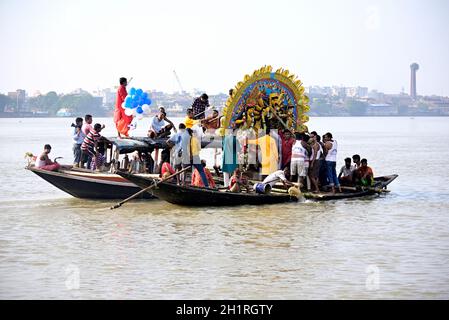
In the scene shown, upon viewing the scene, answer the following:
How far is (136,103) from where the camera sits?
20812mm

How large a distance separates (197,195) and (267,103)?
2.94 m

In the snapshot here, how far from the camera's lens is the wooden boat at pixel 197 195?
18156 mm

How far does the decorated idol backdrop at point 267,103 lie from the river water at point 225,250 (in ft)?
6.30

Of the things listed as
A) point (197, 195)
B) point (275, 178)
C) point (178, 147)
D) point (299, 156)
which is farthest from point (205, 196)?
point (299, 156)

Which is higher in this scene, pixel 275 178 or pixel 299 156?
pixel 299 156

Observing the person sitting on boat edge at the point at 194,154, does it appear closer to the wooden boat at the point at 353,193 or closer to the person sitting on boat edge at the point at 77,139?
the wooden boat at the point at 353,193

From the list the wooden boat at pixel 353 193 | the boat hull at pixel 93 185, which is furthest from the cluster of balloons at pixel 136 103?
the wooden boat at pixel 353 193

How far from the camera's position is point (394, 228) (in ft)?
56.0

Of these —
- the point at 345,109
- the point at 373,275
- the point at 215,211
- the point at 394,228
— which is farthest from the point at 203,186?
the point at 345,109

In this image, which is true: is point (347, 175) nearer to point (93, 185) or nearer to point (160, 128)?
point (160, 128)

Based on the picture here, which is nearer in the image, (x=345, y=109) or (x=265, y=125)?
(x=265, y=125)

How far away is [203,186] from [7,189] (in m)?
8.26
